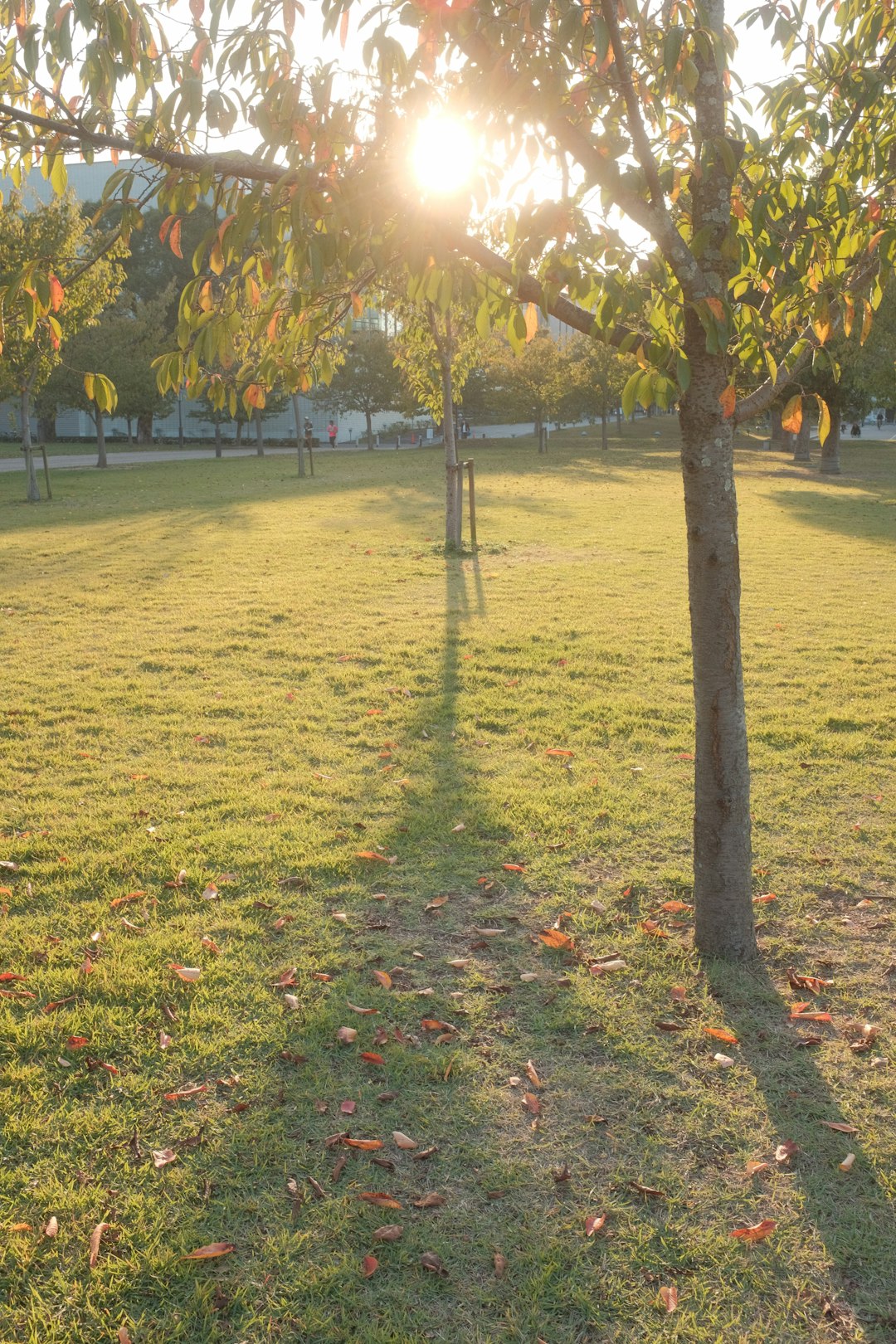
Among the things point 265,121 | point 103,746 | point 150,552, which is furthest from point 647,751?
point 150,552

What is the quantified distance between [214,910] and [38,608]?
25.8ft

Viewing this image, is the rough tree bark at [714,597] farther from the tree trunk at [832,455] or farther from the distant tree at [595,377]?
the distant tree at [595,377]

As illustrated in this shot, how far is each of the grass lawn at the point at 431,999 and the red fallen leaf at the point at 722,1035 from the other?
13mm

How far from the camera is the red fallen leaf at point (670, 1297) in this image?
8.43 ft

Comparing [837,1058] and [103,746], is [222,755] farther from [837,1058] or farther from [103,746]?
[837,1058]

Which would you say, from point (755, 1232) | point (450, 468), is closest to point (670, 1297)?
point (755, 1232)

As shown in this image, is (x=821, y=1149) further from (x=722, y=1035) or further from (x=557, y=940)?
(x=557, y=940)

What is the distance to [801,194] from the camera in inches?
154

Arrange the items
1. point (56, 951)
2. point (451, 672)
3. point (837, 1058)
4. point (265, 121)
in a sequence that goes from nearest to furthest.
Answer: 1. point (265, 121)
2. point (837, 1058)
3. point (56, 951)
4. point (451, 672)

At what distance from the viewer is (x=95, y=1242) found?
276 cm

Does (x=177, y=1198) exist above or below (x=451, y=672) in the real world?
below

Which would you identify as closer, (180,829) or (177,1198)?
(177,1198)

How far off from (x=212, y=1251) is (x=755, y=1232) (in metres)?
1.48

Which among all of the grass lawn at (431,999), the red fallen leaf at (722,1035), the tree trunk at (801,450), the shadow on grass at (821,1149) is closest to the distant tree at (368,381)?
the tree trunk at (801,450)
